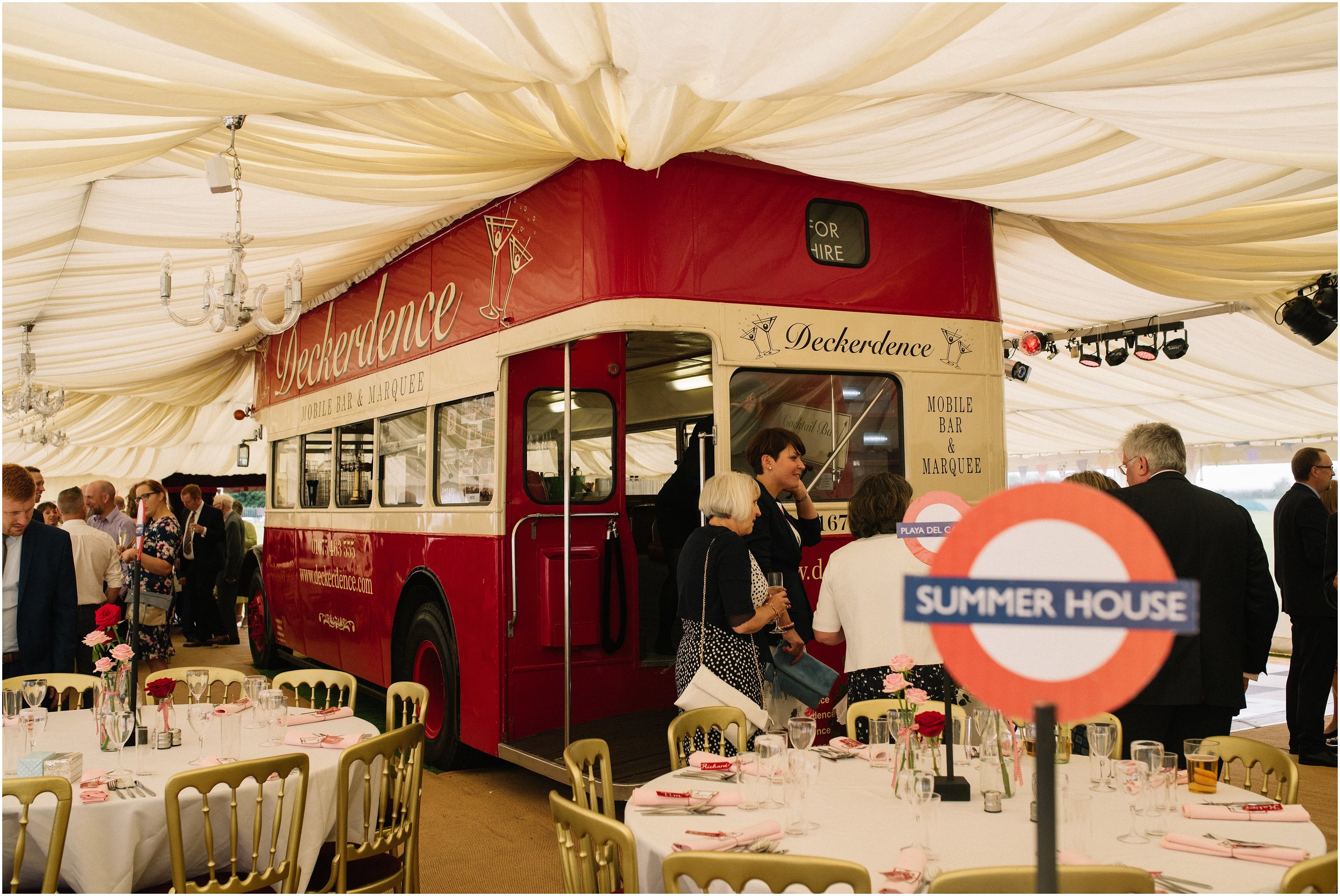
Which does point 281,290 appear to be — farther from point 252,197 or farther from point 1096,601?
point 1096,601

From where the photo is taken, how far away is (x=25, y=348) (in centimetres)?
832

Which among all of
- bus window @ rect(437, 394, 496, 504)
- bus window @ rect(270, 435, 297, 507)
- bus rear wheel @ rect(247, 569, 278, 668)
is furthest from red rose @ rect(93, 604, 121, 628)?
bus rear wheel @ rect(247, 569, 278, 668)

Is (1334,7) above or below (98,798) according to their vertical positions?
above

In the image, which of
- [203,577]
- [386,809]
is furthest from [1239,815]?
[203,577]

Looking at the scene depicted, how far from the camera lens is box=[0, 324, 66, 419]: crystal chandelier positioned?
8.41 metres

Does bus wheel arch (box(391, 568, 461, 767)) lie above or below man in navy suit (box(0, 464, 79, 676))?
below

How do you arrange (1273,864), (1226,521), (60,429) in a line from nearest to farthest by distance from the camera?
(1273,864) → (1226,521) → (60,429)

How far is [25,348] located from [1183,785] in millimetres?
9072

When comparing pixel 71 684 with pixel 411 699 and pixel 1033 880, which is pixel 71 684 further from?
pixel 1033 880

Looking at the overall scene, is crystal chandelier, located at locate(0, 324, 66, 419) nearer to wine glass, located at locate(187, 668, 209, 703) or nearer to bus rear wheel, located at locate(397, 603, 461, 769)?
bus rear wheel, located at locate(397, 603, 461, 769)

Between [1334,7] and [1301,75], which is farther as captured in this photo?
[1301,75]

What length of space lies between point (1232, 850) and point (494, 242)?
435 centimetres

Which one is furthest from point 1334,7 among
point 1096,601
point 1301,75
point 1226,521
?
point 1096,601

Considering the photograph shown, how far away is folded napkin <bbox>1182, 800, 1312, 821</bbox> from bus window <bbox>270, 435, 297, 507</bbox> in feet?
24.8
